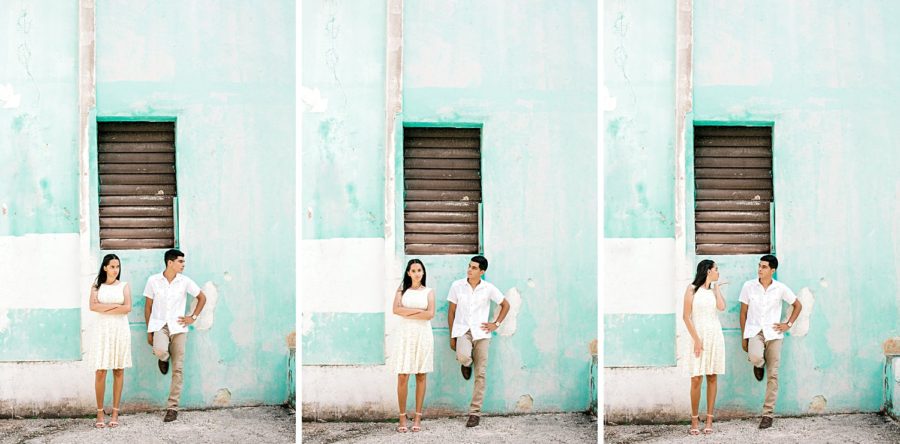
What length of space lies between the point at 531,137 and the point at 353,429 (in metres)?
1.64

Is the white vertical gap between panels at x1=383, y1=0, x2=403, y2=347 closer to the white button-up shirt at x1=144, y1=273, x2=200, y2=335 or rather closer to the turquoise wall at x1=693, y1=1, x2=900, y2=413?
the white button-up shirt at x1=144, y1=273, x2=200, y2=335

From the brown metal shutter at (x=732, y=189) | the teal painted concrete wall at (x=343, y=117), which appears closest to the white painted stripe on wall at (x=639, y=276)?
the brown metal shutter at (x=732, y=189)

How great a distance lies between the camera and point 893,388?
178 inches

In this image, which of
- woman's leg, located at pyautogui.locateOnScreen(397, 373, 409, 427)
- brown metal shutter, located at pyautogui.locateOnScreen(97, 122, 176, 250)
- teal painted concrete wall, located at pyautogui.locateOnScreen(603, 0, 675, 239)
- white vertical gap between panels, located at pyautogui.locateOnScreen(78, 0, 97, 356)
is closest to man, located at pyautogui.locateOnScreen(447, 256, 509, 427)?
woman's leg, located at pyautogui.locateOnScreen(397, 373, 409, 427)

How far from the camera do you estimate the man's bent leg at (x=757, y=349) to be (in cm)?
449

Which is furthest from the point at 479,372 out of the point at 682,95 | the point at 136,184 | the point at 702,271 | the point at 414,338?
the point at 136,184

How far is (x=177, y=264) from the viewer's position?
4.37 m

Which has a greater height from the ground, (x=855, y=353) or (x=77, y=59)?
(x=77, y=59)

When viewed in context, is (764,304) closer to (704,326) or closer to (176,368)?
(704,326)

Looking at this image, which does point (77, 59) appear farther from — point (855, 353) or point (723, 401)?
point (855, 353)

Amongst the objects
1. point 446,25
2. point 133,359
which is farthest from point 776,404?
point 133,359

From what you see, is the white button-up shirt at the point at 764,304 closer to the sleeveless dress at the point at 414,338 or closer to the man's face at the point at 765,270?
the man's face at the point at 765,270

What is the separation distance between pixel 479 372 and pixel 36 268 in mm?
2168


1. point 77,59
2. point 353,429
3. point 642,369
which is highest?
point 77,59
